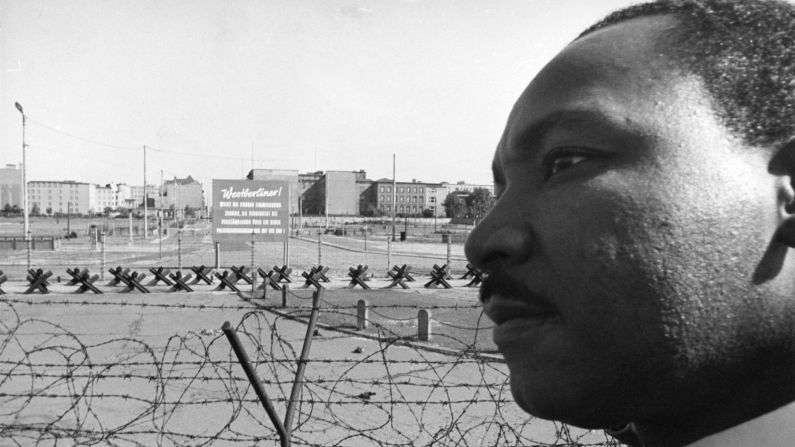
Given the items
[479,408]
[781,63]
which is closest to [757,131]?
[781,63]

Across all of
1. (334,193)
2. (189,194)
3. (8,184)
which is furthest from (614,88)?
(8,184)

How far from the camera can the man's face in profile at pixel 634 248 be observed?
86 cm

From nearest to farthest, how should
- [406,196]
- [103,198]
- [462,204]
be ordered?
[462,204] < [406,196] < [103,198]

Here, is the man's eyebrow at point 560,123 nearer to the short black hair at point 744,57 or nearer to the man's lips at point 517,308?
the short black hair at point 744,57

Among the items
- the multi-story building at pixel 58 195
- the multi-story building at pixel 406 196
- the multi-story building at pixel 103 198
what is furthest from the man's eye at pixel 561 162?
the multi-story building at pixel 103 198

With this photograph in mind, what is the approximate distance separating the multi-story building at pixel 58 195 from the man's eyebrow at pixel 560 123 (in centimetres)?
17088

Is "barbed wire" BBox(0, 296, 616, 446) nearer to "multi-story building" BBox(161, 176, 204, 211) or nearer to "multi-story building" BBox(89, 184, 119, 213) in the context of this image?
"multi-story building" BBox(161, 176, 204, 211)

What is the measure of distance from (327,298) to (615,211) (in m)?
14.7

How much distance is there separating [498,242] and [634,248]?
234mm

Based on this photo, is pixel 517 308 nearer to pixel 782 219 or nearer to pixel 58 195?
pixel 782 219

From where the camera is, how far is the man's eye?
0.96 metres

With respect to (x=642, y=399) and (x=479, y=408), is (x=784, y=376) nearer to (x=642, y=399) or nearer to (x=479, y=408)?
(x=642, y=399)

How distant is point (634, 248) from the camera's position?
0.87 meters

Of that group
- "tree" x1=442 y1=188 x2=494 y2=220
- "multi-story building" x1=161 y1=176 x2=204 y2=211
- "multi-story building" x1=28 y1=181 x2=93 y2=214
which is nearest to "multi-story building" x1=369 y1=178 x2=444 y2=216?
"tree" x1=442 y1=188 x2=494 y2=220
